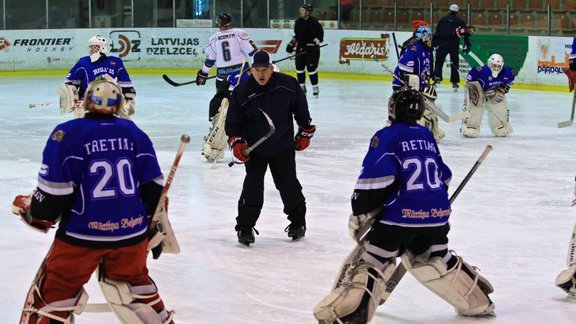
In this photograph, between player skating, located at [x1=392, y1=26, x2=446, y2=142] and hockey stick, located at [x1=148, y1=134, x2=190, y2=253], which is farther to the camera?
player skating, located at [x1=392, y1=26, x2=446, y2=142]

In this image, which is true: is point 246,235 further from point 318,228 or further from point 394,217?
point 394,217

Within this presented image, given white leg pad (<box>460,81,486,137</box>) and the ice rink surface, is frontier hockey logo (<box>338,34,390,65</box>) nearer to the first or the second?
the ice rink surface

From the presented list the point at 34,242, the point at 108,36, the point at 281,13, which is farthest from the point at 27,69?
the point at 34,242

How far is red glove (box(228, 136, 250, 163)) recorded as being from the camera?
6.09 metres

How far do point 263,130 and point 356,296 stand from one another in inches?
78.4

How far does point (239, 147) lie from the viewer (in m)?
6.10

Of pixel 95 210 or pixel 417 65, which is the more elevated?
pixel 417 65

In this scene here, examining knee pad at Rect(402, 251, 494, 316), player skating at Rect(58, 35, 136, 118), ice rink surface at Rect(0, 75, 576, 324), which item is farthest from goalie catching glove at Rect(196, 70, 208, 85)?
knee pad at Rect(402, 251, 494, 316)

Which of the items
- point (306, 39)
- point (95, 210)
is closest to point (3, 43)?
point (306, 39)

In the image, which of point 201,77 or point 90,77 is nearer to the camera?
point 90,77

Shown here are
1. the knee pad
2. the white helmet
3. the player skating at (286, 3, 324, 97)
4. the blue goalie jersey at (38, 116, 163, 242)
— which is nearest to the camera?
the blue goalie jersey at (38, 116, 163, 242)

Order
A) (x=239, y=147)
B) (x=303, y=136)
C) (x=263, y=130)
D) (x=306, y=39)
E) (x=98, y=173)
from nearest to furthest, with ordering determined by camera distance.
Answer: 1. (x=98, y=173)
2. (x=239, y=147)
3. (x=263, y=130)
4. (x=303, y=136)
5. (x=306, y=39)

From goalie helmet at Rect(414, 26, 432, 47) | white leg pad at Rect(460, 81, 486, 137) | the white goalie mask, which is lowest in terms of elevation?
white leg pad at Rect(460, 81, 486, 137)

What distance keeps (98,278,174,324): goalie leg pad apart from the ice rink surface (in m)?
0.91
